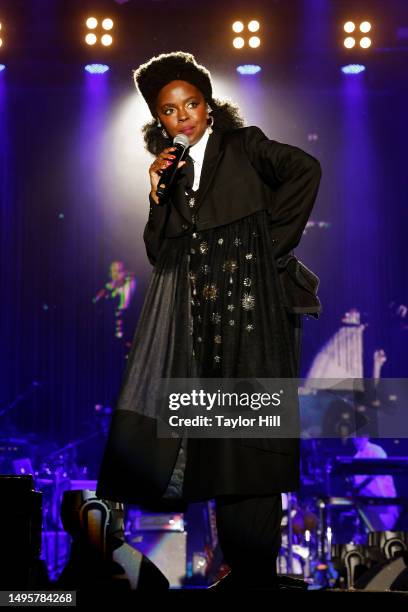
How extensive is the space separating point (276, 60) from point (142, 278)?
7.42 ft

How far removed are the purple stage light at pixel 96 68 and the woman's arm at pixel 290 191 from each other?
456cm

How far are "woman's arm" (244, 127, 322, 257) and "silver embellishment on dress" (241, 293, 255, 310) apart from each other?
149 mm

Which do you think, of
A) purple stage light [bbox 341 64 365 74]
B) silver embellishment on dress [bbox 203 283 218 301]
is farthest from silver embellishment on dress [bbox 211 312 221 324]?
purple stage light [bbox 341 64 365 74]

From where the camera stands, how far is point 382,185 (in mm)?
7035

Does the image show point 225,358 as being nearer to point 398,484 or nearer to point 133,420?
point 133,420

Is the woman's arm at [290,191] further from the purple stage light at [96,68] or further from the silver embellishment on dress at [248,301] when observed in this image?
the purple stage light at [96,68]

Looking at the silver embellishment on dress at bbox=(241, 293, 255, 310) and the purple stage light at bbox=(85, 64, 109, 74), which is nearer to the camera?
the silver embellishment on dress at bbox=(241, 293, 255, 310)

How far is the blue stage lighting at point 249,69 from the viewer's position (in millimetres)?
6434

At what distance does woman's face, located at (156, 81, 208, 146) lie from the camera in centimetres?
238

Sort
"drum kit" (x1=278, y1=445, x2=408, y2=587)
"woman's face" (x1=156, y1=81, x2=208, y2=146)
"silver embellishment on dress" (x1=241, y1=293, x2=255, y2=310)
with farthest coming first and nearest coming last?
"drum kit" (x1=278, y1=445, x2=408, y2=587), "woman's face" (x1=156, y1=81, x2=208, y2=146), "silver embellishment on dress" (x1=241, y1=293, x2=255, y2=310)

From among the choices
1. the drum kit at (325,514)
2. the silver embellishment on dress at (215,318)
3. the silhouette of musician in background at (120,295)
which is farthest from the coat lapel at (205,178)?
the silhouette of musician in background at (120,295)

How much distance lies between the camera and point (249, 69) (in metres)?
6.48

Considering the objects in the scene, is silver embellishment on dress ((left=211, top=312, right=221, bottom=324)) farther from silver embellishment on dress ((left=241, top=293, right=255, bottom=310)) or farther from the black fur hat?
Result: the black fur hat

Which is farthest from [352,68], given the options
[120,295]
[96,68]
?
[120,295]
